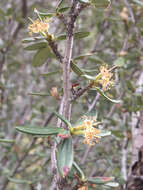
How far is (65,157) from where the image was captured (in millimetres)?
521

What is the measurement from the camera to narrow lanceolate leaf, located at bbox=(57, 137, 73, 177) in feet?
1.63

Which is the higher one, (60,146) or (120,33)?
(120,33)

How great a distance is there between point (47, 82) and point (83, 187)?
6.08ft

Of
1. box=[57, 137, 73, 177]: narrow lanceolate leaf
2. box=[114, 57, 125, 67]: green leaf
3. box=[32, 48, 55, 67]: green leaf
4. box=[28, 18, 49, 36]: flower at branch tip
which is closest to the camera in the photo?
box=[57, 137, 73, 177]: narrow lanceolate leaf

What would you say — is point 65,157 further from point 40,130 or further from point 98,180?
point 98,180

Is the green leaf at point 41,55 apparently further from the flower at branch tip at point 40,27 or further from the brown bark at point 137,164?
the brown bark at point 137,164

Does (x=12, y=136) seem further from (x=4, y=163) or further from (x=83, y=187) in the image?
(x=83, y=187)

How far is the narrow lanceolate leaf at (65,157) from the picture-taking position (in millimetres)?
498

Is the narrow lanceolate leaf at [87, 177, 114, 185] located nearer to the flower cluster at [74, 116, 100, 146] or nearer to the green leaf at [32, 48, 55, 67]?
the flower cluster at [74, 116, 100, 146]

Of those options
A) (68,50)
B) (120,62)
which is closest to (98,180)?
(68,50)

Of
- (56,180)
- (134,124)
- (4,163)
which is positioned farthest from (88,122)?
(4,163)

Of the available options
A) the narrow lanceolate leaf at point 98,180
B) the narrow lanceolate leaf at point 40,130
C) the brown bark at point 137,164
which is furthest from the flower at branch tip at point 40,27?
the brown bark at point 137,164

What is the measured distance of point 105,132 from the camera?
2.04 feet

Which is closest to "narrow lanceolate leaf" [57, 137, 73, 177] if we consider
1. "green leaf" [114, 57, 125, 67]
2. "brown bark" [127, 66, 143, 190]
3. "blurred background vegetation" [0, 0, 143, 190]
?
"blurred background vegetation" [0, 0, 143, 190]
